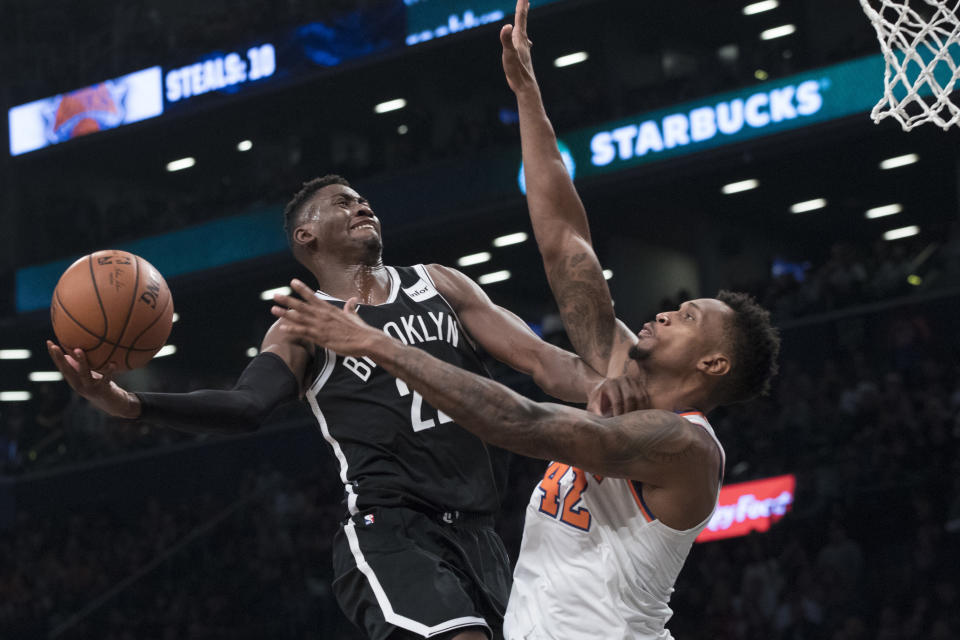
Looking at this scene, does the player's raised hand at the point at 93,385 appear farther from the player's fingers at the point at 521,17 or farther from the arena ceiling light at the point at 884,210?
the arena ceiling light at the point at 884,210

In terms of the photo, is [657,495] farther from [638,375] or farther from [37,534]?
[37,534]

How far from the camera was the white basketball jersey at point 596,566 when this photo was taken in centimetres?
314


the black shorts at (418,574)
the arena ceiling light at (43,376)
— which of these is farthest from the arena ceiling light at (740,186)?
the black shorts at (418,574)

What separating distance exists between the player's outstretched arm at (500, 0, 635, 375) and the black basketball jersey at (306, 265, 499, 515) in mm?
467

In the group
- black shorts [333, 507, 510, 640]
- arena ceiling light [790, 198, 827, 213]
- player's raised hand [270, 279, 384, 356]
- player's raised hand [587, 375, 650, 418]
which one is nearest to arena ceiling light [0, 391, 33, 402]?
arena ceiling light [790, 198, 827, 213]

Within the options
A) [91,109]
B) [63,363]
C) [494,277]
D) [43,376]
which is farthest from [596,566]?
[43,376]

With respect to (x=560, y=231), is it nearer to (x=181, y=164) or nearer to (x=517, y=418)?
(x=517, y=418)

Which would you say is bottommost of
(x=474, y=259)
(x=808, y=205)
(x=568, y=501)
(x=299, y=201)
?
(x=474, y=259)

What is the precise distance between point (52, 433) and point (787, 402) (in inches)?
535

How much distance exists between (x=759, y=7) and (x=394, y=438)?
50.0 ft

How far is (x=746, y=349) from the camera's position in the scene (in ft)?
10.9

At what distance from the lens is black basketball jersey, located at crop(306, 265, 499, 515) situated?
3.73m

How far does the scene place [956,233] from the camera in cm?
1359

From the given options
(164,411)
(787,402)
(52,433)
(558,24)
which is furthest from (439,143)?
(164,411)
